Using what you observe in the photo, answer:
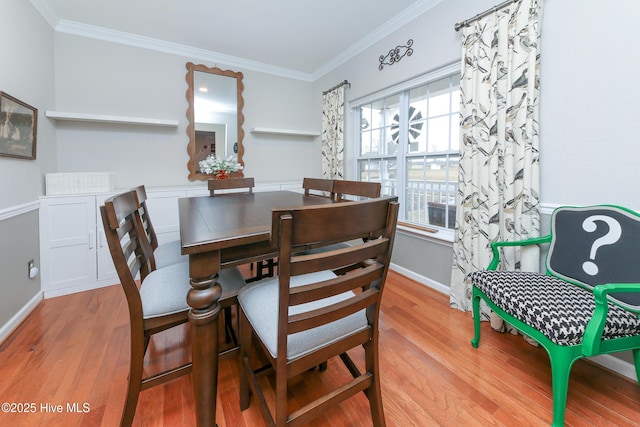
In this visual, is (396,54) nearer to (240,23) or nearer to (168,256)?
(240,23)

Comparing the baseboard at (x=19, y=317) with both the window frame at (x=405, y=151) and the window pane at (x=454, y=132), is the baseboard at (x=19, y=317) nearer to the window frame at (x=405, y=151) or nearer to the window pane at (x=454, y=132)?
the window frame at (x=405, y=151)

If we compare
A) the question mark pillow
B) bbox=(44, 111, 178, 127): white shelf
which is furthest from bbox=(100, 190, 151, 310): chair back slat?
the question mark pillow

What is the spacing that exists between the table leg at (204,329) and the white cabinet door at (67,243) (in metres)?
2.25

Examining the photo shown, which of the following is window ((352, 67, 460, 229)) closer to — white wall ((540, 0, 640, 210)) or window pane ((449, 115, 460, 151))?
window pane ((449, 115, 460, 151))

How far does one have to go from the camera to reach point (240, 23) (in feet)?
8.96

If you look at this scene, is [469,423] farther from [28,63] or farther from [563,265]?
[28,63]

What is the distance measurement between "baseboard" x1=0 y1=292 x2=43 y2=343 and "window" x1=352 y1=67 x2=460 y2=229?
327 cm

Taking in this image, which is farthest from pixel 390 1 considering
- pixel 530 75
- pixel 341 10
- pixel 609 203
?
pixel 609 203

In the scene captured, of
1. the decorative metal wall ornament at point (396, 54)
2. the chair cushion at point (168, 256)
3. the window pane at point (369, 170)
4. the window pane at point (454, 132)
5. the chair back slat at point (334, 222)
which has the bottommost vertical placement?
the chair cushion at point (168, 256)

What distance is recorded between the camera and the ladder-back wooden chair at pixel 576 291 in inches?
45.0

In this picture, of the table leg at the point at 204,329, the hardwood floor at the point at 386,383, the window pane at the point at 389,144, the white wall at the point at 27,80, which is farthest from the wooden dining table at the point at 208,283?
A: the window pane at the point at 389,144

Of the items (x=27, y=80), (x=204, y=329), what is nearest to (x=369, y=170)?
(x=204, y=329)

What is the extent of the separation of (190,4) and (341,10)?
1.36 metres

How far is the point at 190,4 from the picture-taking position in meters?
2.43
